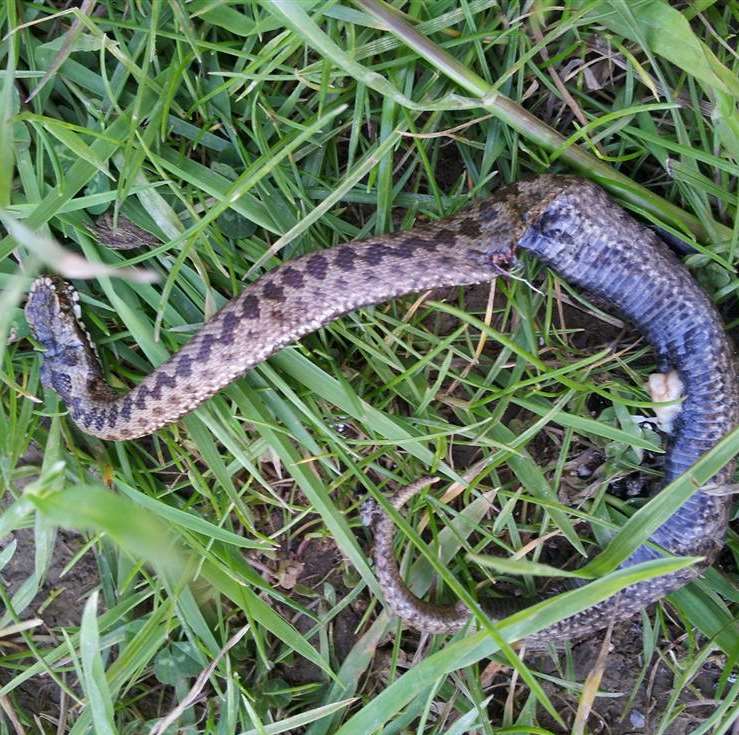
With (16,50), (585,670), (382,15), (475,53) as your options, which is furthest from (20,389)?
(585,670)

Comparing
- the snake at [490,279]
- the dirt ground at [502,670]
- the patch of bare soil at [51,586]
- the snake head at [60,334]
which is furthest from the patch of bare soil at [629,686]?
the snake head at [60,334]

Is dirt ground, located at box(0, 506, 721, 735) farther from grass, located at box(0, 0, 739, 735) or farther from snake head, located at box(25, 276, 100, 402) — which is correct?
snake head, located at box(25, 276, 100, 402)

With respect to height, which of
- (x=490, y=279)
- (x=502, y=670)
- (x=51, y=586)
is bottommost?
(x=502, y=670)

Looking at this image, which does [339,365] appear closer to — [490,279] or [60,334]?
[490,279]

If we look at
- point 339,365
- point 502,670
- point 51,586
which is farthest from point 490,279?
point 51,586

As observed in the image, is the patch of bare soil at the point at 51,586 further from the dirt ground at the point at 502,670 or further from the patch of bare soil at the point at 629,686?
the patch of bare soil at the point at 629,686

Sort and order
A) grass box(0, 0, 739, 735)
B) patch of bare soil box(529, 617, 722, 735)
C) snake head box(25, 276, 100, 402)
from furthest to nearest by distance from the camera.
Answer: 1. patch of bare soil box(529, 617, 722, 735)
2. snake head box(25, 276, 100, 402)
3. grass box(0, 0, 739, 735)

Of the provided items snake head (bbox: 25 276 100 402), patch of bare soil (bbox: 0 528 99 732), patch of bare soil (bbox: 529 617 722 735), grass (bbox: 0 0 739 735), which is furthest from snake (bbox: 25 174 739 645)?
patch of bare soil (bbox: 0 528 99 732)
